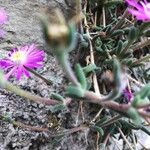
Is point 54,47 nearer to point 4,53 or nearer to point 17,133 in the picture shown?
point 17,133

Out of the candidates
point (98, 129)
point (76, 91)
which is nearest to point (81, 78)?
point (76, 91)

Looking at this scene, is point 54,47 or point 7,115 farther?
point 7,115

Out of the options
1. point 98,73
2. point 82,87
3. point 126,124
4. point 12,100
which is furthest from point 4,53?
point 82,87

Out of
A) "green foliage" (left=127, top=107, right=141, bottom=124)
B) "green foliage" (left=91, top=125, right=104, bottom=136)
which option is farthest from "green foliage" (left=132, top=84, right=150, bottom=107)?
"green foliage" (left=91, top=125, right=104, bottom=136)

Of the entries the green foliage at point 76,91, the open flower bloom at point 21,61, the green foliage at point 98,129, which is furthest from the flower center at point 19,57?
the green foliage at point 76,91

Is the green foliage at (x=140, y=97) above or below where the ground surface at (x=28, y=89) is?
below

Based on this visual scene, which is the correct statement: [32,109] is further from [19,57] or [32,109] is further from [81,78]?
[81,78]

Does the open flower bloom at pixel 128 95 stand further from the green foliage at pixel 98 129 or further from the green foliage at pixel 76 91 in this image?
the green foliage at pixel 76 91
